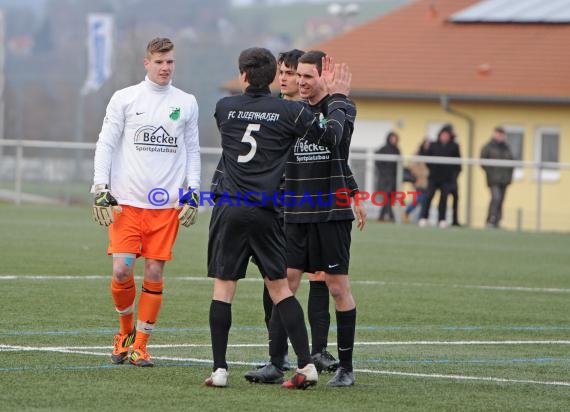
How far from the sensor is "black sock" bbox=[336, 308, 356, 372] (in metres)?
8.67

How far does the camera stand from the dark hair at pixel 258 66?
8312 millimetres

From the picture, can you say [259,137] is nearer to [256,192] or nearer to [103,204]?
[256,192]

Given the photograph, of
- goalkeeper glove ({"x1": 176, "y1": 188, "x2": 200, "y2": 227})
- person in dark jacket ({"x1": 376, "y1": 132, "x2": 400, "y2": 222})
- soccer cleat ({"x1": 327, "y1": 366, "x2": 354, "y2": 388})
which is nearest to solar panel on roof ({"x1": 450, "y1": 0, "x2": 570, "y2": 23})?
person in dark jacket ({"x1": 376, "y1": 132, "x2": 400, "y2": 222})

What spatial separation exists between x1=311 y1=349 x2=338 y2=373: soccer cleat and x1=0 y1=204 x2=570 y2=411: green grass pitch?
18cm

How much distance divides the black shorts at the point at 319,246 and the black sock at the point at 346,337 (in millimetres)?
277

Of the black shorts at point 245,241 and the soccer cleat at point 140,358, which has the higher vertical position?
the black shorts at point 245,241

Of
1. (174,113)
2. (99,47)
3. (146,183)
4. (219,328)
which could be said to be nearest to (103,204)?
(146,183)

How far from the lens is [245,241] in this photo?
8383 millimetres

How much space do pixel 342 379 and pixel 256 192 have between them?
1.28 metres

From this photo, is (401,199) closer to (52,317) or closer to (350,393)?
(52,317)

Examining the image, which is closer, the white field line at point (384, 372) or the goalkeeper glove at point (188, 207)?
the white field line at point (384, 372)

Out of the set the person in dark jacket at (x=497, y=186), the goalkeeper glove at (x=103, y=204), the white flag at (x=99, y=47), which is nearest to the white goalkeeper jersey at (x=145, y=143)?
the goalkeeper glove at (x=103, y=204)

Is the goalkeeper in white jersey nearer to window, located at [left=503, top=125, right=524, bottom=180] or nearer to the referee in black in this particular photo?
the referee in black

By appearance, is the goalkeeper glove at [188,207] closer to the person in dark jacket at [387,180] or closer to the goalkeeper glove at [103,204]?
the goalkeeper glove at [103,204]
